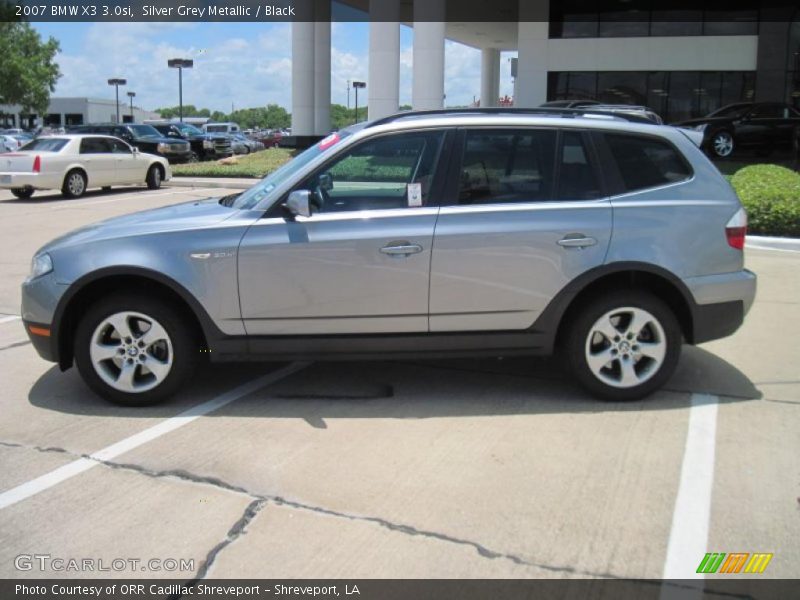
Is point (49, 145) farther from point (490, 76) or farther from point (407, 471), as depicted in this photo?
point (490, 76)

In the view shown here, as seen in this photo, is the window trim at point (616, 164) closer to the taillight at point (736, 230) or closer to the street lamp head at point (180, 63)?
the taillight at point (736, 230)

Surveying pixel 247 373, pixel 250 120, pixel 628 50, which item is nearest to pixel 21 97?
pixel 628 50

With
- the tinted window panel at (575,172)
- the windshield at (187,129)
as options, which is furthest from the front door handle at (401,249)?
the windshield at (187,129)

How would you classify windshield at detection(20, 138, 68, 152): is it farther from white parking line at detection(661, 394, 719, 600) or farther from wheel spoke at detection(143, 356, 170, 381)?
white parking line at detection(661, 394, 719, 600)

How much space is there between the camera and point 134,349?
4766mm

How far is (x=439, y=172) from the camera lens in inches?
188

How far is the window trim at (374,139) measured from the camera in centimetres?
470

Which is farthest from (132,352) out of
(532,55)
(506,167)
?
(532,55)

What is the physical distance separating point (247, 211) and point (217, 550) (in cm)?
222

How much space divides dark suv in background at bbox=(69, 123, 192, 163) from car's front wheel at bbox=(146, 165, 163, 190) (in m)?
6.51

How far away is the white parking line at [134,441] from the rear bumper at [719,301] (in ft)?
9.10

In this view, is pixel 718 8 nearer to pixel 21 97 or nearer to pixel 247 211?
pixel 247 211

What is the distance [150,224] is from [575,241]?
264 centimetres

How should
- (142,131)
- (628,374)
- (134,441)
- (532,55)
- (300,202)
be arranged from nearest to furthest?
(134,441)
(300,202)
(628,374)
(532,55)
(142,131)
